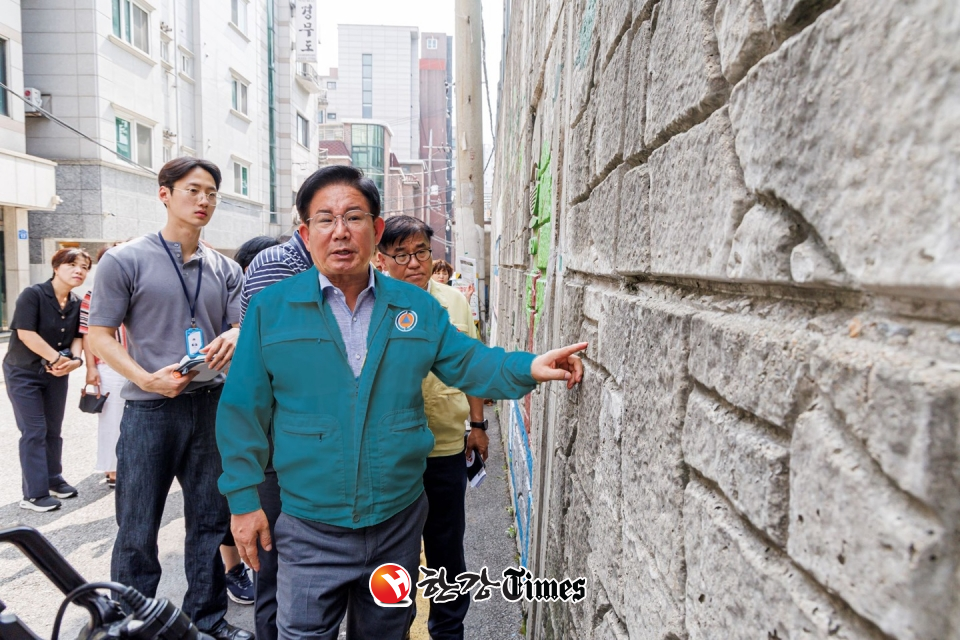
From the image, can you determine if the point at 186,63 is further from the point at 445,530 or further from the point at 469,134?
the point at 445,530

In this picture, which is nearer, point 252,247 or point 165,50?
point 252,247

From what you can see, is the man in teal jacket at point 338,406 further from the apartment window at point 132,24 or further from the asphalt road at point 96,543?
the apartment window at point 132,24

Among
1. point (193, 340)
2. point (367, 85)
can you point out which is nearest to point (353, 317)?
point (193, 340)

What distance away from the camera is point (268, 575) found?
2582 mm

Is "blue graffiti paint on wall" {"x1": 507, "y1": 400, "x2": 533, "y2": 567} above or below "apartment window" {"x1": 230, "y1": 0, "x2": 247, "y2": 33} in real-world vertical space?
below

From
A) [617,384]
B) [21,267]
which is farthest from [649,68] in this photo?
[21,267]

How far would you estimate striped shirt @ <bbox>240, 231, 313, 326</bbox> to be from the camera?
246 centimetres

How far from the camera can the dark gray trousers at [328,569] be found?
2.03m

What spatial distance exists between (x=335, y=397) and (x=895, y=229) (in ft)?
5.53

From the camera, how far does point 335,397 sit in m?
1.99

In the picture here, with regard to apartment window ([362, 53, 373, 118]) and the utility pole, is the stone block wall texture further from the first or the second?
apartment window ([362, 53, 373, 118])

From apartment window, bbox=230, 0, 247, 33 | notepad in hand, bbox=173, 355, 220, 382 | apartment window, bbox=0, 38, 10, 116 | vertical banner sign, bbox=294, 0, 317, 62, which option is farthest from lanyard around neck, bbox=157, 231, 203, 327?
vertical banner sign, bbox=294, 0, 317, 62

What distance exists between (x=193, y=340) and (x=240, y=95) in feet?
70.1

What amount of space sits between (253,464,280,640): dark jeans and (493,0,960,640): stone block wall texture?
4.76 feet
